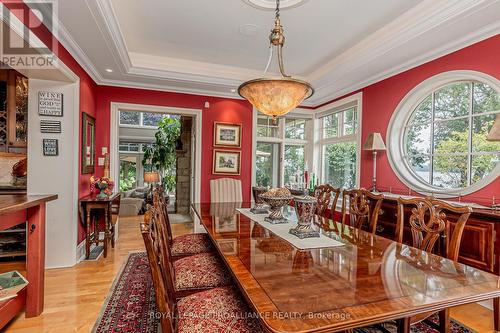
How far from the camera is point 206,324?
1.23 metres

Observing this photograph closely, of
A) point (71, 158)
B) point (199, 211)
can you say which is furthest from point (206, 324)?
point (71, 158)

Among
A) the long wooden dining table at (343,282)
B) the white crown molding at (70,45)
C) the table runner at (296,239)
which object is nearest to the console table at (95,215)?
the white crown molding at (70,45)

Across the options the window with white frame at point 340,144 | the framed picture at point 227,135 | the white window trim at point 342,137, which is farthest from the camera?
the framed picture at point 227,135

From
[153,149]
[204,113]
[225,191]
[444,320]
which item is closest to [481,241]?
[444,320]

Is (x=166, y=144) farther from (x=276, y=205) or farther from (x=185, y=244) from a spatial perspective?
(x=276, y=205)

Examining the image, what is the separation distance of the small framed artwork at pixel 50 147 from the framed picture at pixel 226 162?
2.34 m

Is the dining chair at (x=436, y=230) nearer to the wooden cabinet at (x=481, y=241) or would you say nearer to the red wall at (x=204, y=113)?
the wooden cabinet at (x=481, y=241)

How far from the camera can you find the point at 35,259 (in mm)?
2031

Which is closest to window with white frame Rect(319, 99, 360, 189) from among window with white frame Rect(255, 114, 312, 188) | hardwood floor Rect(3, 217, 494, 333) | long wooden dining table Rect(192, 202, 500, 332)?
window with white frame Rect(255, 114, 312, 188)

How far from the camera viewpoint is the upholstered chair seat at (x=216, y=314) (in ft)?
3.99

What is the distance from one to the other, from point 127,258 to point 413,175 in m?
3.81

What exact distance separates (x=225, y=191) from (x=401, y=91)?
2.73 m

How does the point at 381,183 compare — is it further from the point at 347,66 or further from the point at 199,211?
the point at 199,211

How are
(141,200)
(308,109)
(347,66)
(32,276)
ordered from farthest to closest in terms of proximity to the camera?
(141,200), (308,109), (347,66), (32,276)
